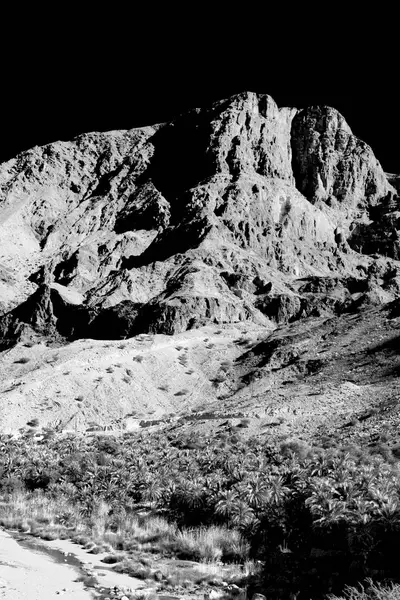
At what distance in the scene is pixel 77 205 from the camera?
179625mm

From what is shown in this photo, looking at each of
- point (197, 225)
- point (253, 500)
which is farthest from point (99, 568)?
point (197, 225)

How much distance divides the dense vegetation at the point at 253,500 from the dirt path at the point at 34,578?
13.0 ft

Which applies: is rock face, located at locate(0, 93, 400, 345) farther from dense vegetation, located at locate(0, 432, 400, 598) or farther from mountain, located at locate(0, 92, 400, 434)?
dense vegetation, located at locate(0, 432, 400, 598)

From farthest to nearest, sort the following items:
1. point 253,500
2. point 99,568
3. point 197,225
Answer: point 197,225
point 253,500
point 99,568

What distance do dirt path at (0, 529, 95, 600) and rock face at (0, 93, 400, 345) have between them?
3161 inches

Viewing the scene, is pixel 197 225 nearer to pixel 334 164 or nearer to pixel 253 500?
pixel 334 164

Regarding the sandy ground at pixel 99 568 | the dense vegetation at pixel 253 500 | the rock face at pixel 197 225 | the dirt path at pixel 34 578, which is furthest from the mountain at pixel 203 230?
the dirt path at pixel 34 578

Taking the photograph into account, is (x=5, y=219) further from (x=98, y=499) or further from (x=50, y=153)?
(x=98, y=499)

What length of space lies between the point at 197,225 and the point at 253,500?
401ft

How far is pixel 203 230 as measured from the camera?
137 metres

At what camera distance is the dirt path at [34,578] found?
1380 cm

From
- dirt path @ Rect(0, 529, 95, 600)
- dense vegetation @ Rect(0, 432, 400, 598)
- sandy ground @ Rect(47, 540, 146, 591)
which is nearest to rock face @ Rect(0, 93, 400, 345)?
dense vegetation @ Rect(0, 432, 400, 598)

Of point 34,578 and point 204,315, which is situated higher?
point 204,315

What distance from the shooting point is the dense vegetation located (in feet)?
52.6
